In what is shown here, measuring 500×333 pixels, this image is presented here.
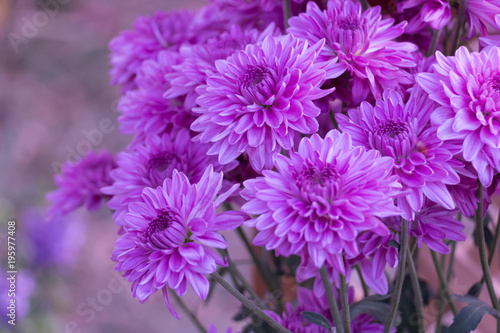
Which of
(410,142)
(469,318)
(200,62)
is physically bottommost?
(469,318)

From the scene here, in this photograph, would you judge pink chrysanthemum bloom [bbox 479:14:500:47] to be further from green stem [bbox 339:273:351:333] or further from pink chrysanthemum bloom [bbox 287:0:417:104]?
green stem [bbox 339:273:351:333]

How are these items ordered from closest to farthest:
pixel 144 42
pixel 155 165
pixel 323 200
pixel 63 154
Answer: pixel 323 200
pixel 155 165
pixel 144 42
pixel 63 154

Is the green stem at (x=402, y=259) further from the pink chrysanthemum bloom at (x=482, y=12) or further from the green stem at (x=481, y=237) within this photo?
the pink chrysanthemum bloom at (x=482, y=12)

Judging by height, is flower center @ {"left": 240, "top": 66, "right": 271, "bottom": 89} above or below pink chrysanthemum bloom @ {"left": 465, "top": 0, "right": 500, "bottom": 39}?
above

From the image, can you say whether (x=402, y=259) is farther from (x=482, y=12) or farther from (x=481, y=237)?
(x=482, y=12)

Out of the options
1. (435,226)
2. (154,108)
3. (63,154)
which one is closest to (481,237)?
(435,226)

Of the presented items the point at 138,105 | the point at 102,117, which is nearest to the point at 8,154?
the point at 102,117

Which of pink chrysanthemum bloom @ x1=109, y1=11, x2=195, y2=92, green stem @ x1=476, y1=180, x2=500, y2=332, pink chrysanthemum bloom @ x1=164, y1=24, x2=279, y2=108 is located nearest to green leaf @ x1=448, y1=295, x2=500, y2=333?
green stem @ x1=476, y1=180, x2=500, y2=332
